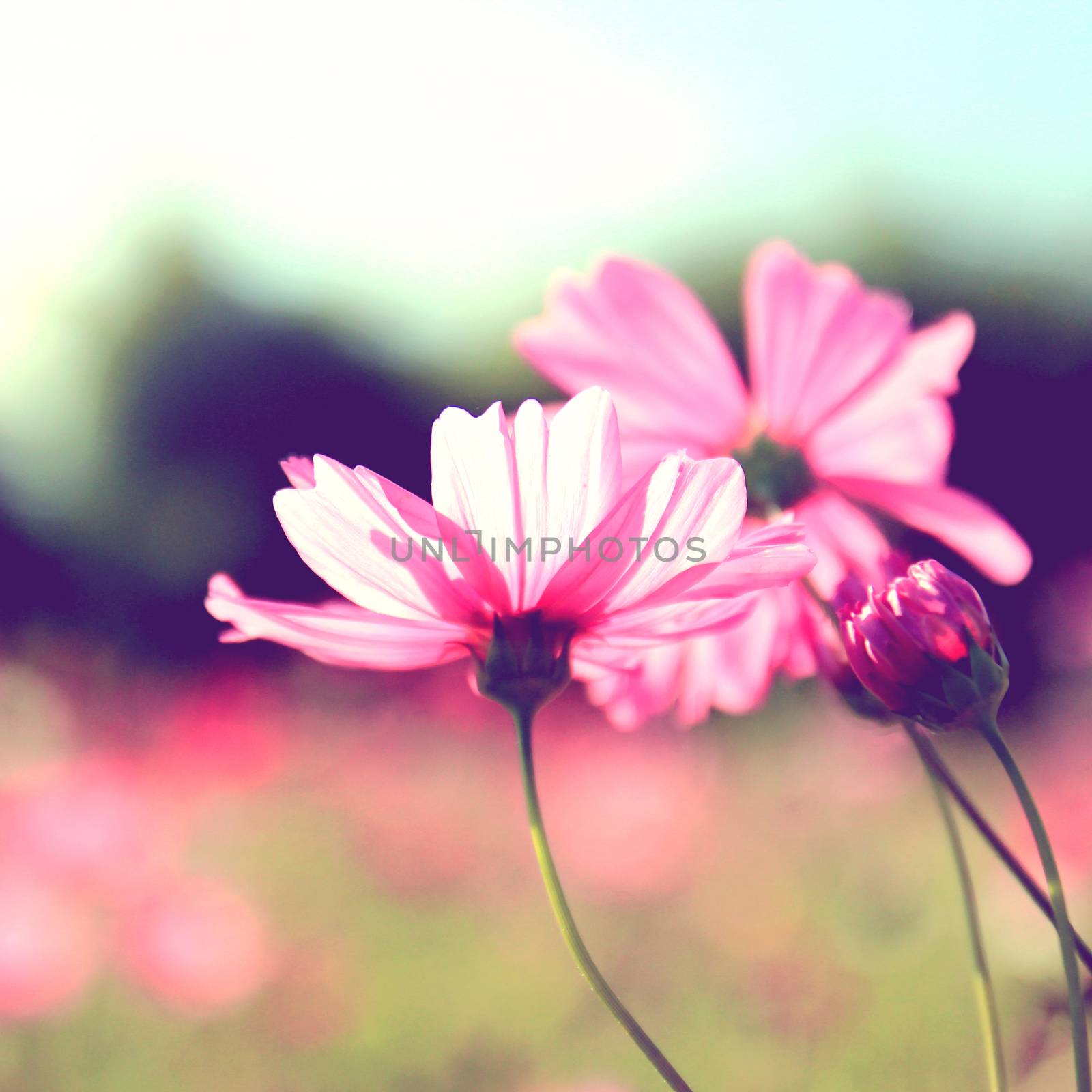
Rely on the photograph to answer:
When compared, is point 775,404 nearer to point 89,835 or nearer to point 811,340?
point 811,340

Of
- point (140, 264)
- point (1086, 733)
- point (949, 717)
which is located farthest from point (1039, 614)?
point (140, 264)

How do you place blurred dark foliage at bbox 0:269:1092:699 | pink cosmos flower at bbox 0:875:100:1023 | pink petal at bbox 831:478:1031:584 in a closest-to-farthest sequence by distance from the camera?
1. pink petal at bbox 831:478:1031:584
2. pink cosmos flower at bbox 0:875:100:1023
3. blurred dark foliage at bbox 0:269:1092:699

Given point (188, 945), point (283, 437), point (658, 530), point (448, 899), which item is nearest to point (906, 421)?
point (658, 530)

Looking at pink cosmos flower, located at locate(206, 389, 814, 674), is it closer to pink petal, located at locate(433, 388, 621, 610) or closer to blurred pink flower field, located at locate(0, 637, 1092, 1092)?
pink petal, located at locate(433, 388, 621, 610)

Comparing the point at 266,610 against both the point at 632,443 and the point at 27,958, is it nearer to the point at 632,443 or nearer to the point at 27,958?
the point at 632,443

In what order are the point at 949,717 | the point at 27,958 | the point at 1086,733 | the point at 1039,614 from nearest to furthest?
the point at 949,717 < the point at 27,958 < the point at 1086,733 < the point at 1039,614

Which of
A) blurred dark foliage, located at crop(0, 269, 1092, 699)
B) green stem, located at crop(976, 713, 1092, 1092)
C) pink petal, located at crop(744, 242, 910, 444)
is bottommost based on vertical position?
blurred dark foliage, located at crop(0, 269, 1092, 699)

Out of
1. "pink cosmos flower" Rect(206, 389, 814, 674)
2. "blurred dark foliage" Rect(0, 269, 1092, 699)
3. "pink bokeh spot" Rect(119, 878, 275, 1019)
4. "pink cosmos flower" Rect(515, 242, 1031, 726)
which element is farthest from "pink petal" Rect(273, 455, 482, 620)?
"blurred dark foliage" Rect(0, 269, 1092, 699)
